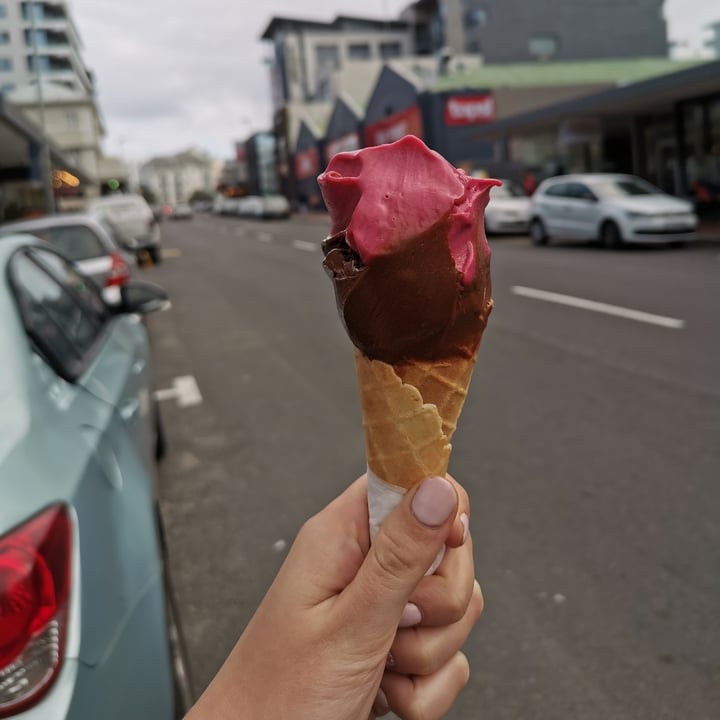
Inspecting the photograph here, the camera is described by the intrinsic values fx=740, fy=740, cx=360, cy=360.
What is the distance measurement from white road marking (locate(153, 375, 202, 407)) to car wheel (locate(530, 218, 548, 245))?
12419 mm

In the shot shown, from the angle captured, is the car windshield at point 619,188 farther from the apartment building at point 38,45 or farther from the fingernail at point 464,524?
the fingernail at point 464,524

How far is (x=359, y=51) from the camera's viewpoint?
7838 cm

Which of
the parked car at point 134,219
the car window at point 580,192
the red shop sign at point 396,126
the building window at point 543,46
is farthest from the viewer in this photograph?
the building window at point 543,46

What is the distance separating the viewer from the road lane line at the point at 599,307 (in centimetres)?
826

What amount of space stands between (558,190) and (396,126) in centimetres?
2288

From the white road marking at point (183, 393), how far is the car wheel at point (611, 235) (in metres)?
11.3

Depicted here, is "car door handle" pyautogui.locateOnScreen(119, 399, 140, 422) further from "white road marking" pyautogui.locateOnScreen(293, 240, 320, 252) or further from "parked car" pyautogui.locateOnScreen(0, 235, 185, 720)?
"white road marking" pyautogui.locateOnScreen(293, 240, 320, 252)

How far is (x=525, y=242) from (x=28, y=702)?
63.2 feet

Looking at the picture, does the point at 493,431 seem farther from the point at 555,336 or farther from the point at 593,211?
the point at 593,211

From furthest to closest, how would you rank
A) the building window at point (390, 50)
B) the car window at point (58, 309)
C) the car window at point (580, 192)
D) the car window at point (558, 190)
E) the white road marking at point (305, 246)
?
the building window at point (390, 50) → the white road marking at point (305, 246) → the car window at point (558, 190) → the car window at point (580, 192) → the car window at point (58, 309)

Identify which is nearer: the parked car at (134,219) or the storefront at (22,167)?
the storefront at (22,167)

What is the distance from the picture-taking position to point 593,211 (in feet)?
53.3

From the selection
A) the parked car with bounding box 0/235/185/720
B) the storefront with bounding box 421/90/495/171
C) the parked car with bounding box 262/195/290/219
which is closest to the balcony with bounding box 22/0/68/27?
the parked car with bounding box 262/195/290/219

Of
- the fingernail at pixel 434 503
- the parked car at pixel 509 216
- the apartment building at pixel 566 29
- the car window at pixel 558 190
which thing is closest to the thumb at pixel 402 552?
the fingernail at pixel 434 503
